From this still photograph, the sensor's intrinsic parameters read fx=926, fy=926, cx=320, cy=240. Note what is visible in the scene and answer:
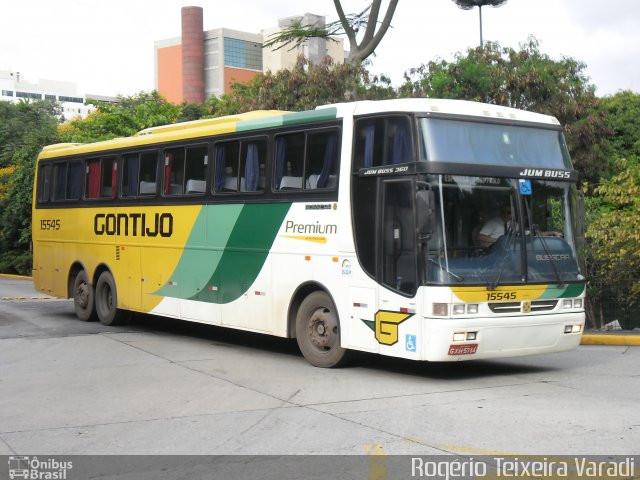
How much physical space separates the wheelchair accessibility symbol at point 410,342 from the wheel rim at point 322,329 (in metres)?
1.43

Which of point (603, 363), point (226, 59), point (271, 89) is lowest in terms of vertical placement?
point (603, 363)

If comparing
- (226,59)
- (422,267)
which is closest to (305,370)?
(422,267)

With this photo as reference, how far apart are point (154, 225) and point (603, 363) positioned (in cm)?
790

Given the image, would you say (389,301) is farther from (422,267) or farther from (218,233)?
(218,233)

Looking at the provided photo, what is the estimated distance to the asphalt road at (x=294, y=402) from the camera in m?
7.93

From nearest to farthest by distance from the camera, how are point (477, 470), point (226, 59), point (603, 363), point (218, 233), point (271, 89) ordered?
point (477, 470) < point (603, 363) < point (218, 233) < point (271, 89) < point (226, 59)

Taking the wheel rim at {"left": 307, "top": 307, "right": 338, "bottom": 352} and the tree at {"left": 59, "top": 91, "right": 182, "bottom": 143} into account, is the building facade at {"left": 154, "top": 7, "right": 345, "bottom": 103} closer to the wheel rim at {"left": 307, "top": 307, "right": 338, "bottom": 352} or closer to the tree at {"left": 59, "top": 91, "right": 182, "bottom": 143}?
the tree at {"left": 59, "top": 91, "right": 182, "bottom": 143}

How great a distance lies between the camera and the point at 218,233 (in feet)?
47.6

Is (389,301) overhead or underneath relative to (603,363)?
overhead

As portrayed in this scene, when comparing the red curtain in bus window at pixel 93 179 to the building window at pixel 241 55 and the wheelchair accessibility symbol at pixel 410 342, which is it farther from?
the building window at pixel 241 55

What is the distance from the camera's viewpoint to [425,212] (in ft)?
34.9

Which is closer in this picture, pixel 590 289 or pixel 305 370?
pixel 305 370

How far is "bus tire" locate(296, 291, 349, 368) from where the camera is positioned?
12.2 m

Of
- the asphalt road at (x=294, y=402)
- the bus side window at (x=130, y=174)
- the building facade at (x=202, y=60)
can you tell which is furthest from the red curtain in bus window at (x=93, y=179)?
the building facade at (x=202, y=60)
